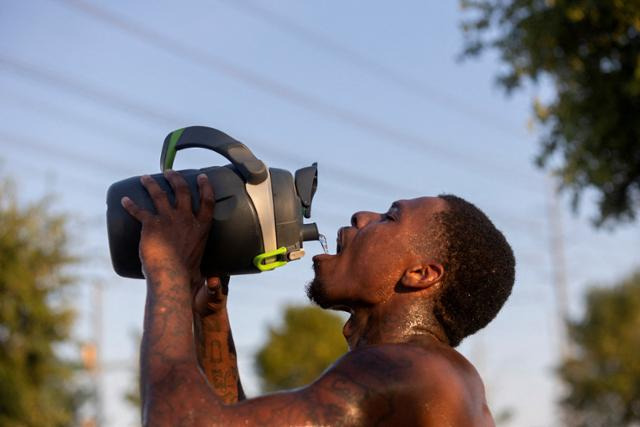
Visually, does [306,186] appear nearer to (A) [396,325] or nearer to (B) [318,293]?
(B) [318,293]

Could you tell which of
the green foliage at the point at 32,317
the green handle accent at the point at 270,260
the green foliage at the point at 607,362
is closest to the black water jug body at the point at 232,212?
the green handle accent at the point at 270,260

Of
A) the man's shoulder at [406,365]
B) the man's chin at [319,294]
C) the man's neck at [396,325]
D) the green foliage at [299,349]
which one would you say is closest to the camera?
the man's shoulder at [406,365]

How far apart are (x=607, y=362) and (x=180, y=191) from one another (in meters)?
31.8

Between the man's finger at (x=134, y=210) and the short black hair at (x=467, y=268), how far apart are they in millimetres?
982

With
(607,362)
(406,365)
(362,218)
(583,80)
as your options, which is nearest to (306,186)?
(362,218)

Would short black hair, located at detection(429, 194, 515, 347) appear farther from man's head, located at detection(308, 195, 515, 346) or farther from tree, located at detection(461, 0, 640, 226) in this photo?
tree, located at detection(461, 0, 640, 226)

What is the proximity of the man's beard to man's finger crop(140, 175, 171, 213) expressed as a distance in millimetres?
665

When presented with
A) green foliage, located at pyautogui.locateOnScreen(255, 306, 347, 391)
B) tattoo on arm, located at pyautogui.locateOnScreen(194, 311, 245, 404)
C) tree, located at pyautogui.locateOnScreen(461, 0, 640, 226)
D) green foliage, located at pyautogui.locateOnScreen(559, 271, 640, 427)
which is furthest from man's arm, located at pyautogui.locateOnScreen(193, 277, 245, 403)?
green foliage, located at pyautogui.locateOnScreen(255, 306, 347, 391)

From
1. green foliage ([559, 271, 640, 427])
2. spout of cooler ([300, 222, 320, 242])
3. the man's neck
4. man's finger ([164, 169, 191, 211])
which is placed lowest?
green foliage ([559, 271, 640, 427])

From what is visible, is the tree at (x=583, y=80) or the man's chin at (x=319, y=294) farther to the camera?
the tree at (x=583, y=80)

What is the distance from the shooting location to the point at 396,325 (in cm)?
336

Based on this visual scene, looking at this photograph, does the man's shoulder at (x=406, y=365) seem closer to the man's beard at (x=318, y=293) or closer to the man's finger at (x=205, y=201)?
the man's beard at (x=318, y=293)

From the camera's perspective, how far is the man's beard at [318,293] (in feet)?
11.4

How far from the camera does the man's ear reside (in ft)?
11.1
